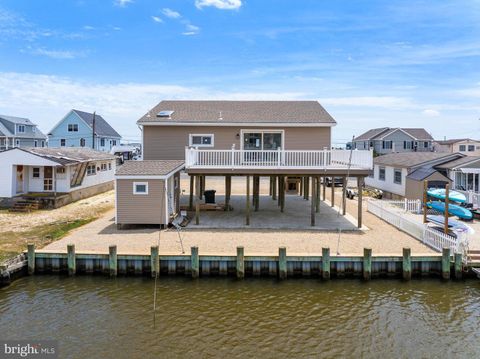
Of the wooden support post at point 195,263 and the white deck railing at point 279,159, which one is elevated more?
the white deck railing at point 279,159

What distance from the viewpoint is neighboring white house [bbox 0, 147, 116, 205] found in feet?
82.6

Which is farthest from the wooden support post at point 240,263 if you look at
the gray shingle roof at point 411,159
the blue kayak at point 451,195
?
the gray shingle roof at point 411,159

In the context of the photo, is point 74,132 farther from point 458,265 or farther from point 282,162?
point 458,265

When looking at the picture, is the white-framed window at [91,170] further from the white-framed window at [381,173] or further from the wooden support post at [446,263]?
the wooden support post at [446,263]

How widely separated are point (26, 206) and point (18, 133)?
37.0 m

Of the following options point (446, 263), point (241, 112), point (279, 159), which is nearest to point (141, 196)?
point (279, 159)

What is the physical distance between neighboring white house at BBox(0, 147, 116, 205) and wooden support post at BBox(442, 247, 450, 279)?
22.1m

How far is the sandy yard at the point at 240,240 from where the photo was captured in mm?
14695

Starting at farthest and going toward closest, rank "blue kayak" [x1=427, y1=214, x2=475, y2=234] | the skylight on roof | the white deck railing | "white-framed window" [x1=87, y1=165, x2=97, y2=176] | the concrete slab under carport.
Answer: "white-framed window" [x1=87, y1=165, x2=97, y2=176] < the skylight on roof < the white deck railing < the concrete slab under carport < "blue kayak" [x1=427, y1=214, x2=475, y2=234]

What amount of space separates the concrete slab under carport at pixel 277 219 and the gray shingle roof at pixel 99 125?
34284 millimetres

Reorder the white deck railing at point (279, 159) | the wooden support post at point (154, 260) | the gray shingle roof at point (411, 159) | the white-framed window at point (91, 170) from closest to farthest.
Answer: the wooden support post at point (154, 260), the white deck railing at point (279, 159), the gray shingle roof at point (411, 159), the white-framed window at point (91, 170)

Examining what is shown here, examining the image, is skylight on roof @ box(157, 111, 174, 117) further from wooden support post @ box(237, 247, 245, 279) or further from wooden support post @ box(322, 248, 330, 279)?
wooden support post @ box(322, 248, 330, 279)

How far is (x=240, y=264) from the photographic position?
1348 cm

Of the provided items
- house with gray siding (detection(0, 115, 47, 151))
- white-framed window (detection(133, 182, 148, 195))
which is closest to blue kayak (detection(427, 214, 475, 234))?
white-framed window (detection(133, 182, 148, 195))
